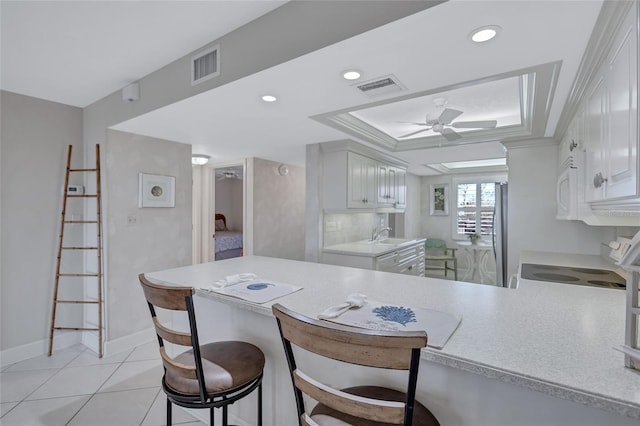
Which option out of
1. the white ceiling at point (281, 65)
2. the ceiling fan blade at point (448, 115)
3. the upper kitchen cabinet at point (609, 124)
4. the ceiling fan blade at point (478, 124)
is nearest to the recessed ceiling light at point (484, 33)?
the white ceiling at point (281, 65)

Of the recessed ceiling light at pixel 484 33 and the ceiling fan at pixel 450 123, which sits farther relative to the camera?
the ceiling fan at pixel 450 123

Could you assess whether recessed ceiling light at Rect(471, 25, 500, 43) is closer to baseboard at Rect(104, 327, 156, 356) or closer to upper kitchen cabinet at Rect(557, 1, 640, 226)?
upper kitchen cabinet at Rect(557, 1, 640, 226)

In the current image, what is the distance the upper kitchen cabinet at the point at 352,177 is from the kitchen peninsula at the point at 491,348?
1.69m

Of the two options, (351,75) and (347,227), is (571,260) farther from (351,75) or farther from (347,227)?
(351,75)

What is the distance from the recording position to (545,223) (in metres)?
3.22

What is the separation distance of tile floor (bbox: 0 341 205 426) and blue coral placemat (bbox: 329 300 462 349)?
59.3 inches

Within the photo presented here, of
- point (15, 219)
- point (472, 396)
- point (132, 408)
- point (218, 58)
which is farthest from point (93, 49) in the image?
point (472, 396)

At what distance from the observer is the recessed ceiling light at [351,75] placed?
1642 mm

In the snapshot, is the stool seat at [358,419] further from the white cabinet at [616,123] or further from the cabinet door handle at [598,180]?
the cabinet door handle at [598,180]

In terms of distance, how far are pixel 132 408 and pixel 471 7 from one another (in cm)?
299

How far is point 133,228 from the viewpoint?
9.94 feet

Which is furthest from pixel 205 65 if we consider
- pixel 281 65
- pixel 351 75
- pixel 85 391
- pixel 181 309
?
pixel 85 391

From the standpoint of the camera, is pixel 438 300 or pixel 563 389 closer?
pixel 563 389

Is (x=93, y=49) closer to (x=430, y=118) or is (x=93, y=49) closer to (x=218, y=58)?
(x=218, y=58)
